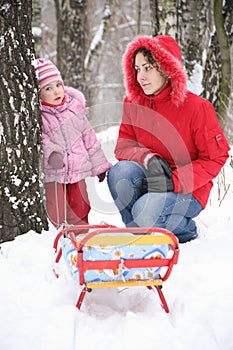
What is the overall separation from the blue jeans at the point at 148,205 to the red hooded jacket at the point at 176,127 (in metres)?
0.07

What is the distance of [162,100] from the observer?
112 inches

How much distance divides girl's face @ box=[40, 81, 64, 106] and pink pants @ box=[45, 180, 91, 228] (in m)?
0.55

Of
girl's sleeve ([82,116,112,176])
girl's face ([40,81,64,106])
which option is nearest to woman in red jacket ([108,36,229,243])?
girl's sleeve ([82,116,112,176])

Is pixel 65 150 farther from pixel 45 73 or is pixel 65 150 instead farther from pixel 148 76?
pixel 148 76

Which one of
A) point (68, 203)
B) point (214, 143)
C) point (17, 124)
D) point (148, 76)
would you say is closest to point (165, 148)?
point (214, 143)

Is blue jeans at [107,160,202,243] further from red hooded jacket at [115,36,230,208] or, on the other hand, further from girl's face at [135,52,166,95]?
girl's face at [135,52,166,95]

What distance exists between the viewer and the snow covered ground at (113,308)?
178cm

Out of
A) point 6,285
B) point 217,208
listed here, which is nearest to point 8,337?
point 6,285

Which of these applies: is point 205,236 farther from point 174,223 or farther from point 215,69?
point 215,69

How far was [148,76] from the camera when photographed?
2781mm

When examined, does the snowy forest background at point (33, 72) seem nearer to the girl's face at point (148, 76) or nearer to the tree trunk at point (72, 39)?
the tree trunk at point (72, 39)

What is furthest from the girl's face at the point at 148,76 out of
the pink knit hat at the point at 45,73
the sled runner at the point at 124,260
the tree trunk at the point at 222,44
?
the tree trunk at the point at 222,44

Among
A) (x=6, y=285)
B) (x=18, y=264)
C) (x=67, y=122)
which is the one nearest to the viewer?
(x=6, y=285)

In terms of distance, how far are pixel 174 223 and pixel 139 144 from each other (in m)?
0.58
